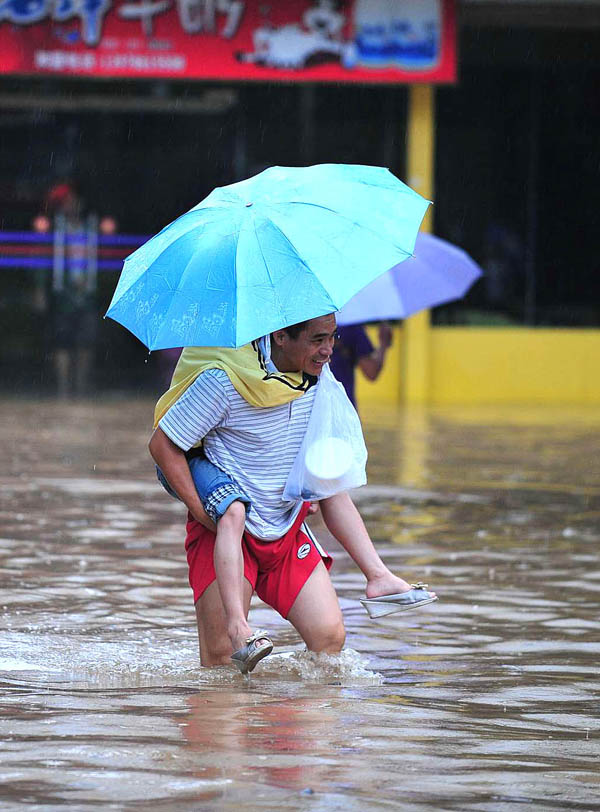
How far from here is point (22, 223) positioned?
21.0 metres

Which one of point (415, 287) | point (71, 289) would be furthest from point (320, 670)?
point (71, 289)

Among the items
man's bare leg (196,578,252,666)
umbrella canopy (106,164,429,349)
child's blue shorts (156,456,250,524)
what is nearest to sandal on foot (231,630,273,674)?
man's bare leg (196,578,252,666)

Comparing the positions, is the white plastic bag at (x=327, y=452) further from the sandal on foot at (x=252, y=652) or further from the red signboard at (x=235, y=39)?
the red signboard at (x=235, y=39)

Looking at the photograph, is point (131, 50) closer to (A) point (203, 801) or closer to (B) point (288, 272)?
(B) point (288, 272)

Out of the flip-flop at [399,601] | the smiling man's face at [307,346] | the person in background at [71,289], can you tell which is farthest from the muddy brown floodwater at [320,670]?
the person in background at [71,289]

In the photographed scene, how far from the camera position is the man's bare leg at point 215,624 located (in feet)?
17.7

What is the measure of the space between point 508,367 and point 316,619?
16.3 metres

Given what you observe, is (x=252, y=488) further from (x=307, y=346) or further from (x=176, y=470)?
(x=307, y=346)

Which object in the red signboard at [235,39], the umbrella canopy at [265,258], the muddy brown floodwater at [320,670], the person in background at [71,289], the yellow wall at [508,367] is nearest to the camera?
the muddy brown floodwater at [320,670]

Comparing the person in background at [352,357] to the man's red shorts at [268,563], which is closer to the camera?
the man's red shorts at [268,563]

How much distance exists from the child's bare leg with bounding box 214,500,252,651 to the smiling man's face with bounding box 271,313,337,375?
19.7 inches

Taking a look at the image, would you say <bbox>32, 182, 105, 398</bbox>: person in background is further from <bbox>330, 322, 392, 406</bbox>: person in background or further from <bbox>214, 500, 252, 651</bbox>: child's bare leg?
<bbox>214, 500, 252, 651</bbox>: child's bare leg

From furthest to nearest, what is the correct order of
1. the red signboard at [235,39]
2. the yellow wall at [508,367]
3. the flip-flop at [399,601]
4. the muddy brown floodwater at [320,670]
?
Result: the yellow wall at [508,367] < the red signboard at [235,39] < the flip-flop at [399,601] < the muddy brown floodwater at [320,670]

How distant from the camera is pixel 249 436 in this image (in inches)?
213
